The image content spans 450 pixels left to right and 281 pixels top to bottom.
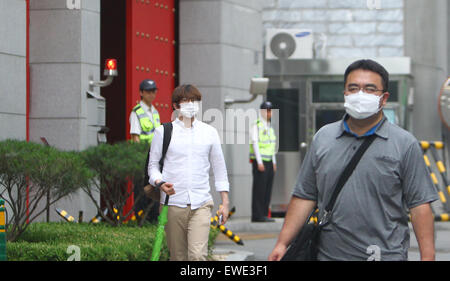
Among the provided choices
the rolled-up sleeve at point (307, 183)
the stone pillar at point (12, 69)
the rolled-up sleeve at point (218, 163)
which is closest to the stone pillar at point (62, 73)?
the stone pillar at point (12, 69)

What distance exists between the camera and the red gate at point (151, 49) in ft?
52.5

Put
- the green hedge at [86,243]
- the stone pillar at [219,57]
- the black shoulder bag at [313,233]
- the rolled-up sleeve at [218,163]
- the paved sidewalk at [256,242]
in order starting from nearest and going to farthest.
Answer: the black shoulder bag at [313,233] → the rolled-up sleeve at [218,163] → the green hedge at [86,243] → the paved sidewalk at [256,242] → the stone pillar at [219,57]

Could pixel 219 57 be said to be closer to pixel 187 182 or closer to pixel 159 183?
pixel 187 182

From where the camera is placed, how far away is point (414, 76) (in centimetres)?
2208

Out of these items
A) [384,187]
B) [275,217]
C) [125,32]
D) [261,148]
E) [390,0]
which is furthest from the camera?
[390,0]

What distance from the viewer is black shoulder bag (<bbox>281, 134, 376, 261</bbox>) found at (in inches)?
191

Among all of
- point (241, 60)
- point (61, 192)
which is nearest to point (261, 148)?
point (241, 60)

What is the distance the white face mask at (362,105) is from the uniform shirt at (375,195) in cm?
11

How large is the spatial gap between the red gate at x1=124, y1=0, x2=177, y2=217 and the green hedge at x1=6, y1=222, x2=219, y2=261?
3.95 m

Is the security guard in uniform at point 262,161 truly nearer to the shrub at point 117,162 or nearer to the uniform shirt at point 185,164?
the shrub at point 117,162

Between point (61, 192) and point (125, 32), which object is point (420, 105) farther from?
point (61, 192)

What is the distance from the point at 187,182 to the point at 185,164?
0.15m

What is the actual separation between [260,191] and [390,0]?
6.71 metres

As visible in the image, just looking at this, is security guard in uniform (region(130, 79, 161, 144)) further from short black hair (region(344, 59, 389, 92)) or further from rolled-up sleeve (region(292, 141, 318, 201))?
short black hair (region(344, 59, 389, 92))
